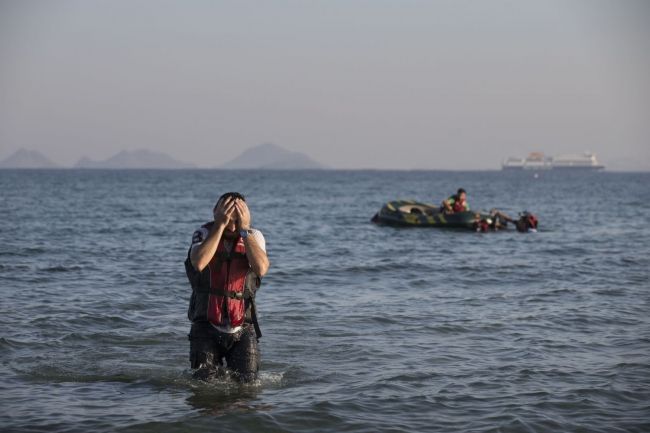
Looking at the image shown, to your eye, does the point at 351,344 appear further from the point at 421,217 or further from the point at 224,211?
the point at 421,217

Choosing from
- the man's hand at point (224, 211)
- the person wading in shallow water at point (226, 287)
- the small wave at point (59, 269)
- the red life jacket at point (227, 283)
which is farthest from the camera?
the small wave at point (59, 269)

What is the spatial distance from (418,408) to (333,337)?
3372 mm

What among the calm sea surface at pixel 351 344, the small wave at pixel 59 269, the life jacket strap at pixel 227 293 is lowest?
the calm sea surface at pixel 351 344

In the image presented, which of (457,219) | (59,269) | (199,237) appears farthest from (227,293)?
(457,219)

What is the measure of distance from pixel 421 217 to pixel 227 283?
2312 centimetres

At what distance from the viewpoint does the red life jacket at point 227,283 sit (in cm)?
716

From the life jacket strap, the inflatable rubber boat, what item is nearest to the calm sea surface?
the life jacket strap

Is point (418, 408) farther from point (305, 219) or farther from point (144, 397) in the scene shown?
point (305, 219)

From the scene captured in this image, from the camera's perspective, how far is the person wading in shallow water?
271 inches

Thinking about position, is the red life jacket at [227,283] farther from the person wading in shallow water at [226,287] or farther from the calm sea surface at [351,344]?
the calm sea surface at [351,344]

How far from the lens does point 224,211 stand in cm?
679

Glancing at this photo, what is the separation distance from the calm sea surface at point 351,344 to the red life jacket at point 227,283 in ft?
3.03

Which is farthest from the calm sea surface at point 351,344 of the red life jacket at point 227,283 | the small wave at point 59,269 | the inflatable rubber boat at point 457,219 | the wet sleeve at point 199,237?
the inflatable rubber boat at point 457,219

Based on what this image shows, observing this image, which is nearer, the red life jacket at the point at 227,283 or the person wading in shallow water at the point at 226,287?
the person wading in shallow water at the point at 226,287
